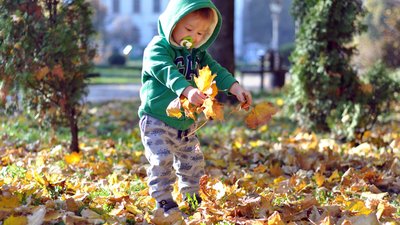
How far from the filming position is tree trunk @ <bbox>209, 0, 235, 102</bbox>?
879 cm

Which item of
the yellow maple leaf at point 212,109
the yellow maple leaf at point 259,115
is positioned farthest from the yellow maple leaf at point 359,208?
the yellow maple leaf at point 212,109

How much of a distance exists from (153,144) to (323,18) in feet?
10.1

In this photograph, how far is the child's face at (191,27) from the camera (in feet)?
11.3

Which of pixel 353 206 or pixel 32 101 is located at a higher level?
pixel 32 101

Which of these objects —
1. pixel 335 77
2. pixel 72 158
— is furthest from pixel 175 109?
pixel 335 77

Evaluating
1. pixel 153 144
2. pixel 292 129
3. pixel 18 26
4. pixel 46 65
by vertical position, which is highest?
pixel 18 26

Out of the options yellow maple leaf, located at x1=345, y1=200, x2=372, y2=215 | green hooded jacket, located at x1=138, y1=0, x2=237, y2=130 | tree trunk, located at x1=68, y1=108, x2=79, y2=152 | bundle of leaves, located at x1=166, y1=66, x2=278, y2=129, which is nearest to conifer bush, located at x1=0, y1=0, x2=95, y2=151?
tree trunk, located at x1=68, y1=108, x2=79, y2=152

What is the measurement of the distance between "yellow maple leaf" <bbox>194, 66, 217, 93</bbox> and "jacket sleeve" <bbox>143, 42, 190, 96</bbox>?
0.12 m

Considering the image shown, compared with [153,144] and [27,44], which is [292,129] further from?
[153,144]

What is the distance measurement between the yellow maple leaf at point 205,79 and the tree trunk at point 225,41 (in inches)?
220

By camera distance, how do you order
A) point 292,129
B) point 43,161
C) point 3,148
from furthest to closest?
1. point 292,129
2. point 3,148
3. point 43,161

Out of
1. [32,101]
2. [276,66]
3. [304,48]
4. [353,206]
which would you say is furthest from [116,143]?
[276,66]

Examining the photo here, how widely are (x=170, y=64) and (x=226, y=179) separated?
4.15ft

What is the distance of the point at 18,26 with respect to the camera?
16.4ft
